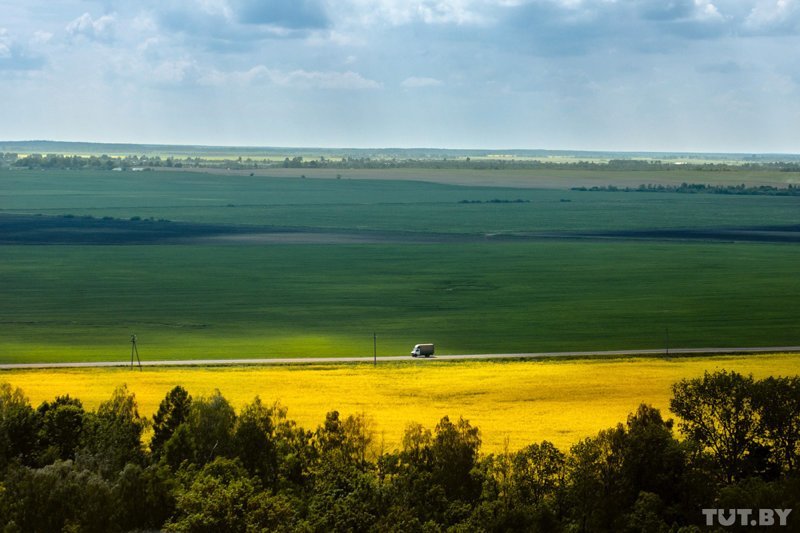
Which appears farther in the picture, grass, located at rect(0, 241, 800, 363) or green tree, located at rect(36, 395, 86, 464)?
grass, located at rect(0, 241, 800, 363)

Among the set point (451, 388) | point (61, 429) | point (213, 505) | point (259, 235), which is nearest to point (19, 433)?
point (61, 429)

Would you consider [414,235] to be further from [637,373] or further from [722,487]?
[722,487]

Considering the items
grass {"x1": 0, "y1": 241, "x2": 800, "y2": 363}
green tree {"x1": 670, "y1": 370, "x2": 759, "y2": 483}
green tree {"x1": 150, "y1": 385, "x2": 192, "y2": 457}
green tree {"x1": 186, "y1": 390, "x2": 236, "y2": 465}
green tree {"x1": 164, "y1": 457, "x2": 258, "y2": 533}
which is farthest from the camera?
grass {"x1": 0, "y1": 241, "x2": 800, "y2": 363}

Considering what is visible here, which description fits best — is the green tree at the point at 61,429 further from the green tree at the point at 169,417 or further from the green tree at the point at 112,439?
the green tree at the point at 169,417

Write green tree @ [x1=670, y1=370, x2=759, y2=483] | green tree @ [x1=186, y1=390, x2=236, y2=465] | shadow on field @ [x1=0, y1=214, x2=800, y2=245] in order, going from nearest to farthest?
green tree @ [x1=670, y1=370, x2=759, y2=483]
green tree @ [x1=186, y1=390, x2=236, y2=465]
shadow on field @ [x1=0, y1=214, x2=800, y2=245]

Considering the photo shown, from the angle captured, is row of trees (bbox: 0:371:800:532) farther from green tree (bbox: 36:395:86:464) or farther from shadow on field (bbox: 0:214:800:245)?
shadow on field (bbox: 0:214:800:245)

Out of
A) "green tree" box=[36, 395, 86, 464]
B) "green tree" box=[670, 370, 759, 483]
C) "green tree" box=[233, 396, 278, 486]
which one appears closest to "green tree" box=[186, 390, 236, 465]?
"green tree" box=[233, 396, 278, 486]
